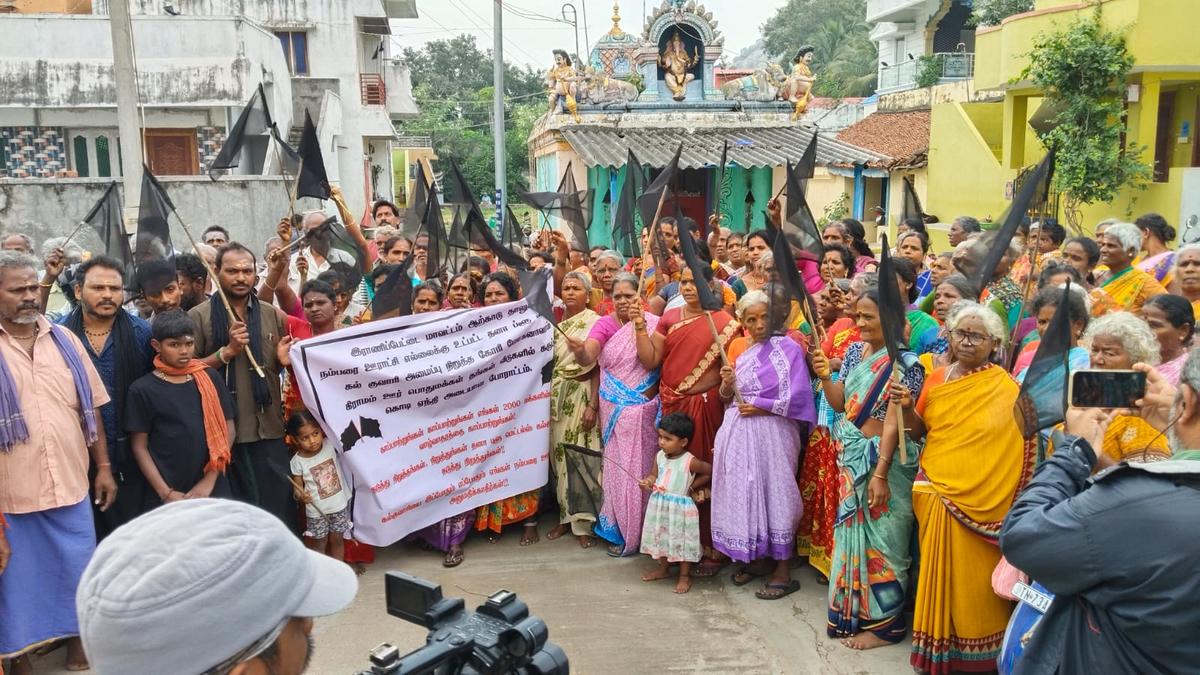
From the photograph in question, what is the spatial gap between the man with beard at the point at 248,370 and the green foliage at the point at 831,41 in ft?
101

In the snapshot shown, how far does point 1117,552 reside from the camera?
87.3 inches

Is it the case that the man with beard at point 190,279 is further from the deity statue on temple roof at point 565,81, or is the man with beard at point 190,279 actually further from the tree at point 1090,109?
the tree at point 1090,109

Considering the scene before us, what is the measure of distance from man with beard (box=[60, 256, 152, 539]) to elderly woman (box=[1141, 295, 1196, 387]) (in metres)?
4.80

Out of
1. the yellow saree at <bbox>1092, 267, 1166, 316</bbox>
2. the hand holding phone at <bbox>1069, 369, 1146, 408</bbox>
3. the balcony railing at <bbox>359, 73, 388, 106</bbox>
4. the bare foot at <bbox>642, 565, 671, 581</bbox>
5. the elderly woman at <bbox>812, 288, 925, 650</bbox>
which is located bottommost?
the bare foot at <bbox>642, 565, 671, 581</bbox>

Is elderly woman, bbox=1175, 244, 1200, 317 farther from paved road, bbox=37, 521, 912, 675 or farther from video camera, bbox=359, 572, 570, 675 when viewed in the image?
video camera, bbox=359, 572, 570, 675

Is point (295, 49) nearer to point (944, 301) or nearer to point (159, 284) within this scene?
point (159, 284)

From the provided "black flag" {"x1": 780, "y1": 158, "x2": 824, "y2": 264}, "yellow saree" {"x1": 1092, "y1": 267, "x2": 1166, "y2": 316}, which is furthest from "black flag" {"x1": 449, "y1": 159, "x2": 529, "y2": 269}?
"yellow saree" {"x1": 1092, "y1": 267, "x2": 1166, "y2": 316}

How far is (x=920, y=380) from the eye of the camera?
4434mm

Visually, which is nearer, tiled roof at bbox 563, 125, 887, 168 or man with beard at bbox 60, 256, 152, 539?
man with beard at bbox 60, 256, 152, 539

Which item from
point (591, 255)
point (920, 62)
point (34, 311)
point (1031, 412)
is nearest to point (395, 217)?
point (591, 255)

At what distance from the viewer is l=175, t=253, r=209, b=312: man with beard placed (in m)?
5.70

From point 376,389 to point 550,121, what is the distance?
12600mm

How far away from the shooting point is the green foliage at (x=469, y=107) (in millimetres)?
41219

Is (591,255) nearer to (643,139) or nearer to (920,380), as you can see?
(920,380)
